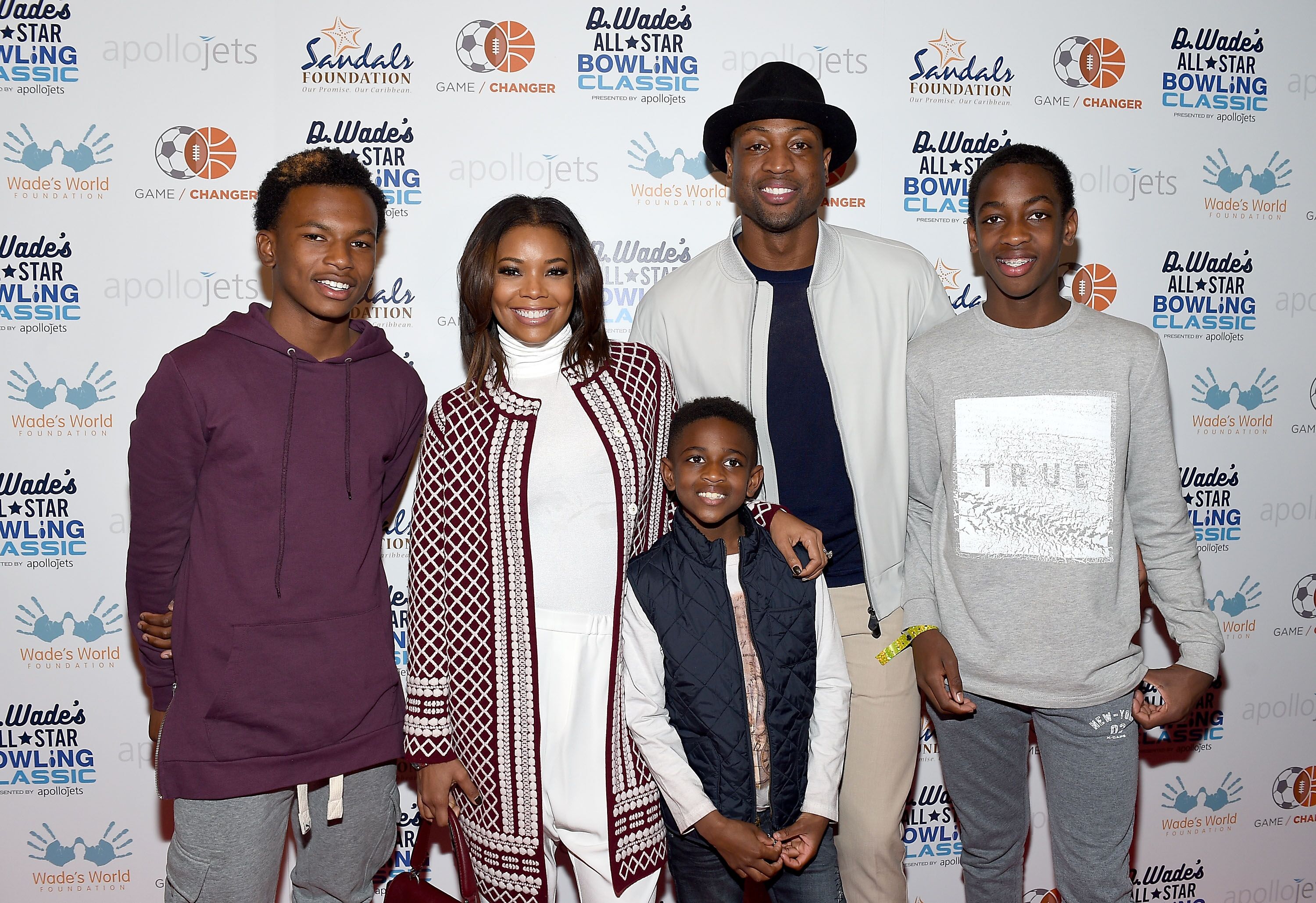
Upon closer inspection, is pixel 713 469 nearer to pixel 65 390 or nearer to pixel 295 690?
pixel 295 690

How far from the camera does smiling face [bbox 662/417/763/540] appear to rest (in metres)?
1.83

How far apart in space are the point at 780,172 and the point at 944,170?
0.96 meters

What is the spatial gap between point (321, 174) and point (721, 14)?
143cm

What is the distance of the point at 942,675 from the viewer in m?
1.94

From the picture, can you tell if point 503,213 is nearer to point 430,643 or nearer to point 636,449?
point 636,449

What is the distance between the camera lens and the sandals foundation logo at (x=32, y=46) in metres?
2.55

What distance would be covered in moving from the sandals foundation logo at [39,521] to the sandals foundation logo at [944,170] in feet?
9.12

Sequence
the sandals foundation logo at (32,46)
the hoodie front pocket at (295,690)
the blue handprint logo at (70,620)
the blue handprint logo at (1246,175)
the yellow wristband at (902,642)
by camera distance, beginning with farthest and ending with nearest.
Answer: the blue handprint logo at (1246,175)
the blue handprint logo at (70,620)
the sandals foundation logo at (32,46)
the yellow wristband at (902,642)
the hoodie front pocket at (295,690)

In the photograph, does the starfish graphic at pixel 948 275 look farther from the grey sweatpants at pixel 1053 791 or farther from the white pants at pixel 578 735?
the white pants at pixel 578 735

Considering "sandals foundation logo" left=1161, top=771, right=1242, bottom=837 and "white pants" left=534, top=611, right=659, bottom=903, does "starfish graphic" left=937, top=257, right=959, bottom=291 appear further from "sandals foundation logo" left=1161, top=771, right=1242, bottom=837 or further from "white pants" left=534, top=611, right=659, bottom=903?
"sandals foundation logo" left=1161, top=771, right=1242, bottom=837

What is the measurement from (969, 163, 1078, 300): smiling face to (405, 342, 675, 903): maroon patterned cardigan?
90 centimetres

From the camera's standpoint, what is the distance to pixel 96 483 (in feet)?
8.71

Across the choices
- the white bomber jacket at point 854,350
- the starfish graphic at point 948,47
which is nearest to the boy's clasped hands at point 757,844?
the white bomber jacket at point 854,350

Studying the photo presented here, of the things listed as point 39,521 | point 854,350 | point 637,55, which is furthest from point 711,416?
point 39,521
